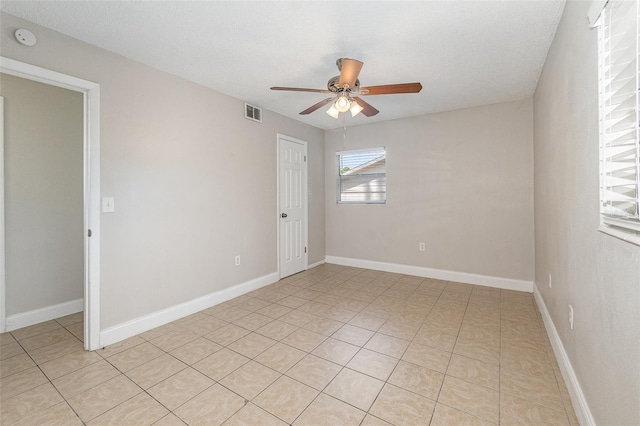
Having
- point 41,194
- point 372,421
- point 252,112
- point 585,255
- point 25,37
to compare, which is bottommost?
point 372,421

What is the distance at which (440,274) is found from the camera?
409cm

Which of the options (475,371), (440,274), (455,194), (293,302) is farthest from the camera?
(440,274)

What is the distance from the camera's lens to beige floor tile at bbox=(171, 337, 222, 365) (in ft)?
6.95

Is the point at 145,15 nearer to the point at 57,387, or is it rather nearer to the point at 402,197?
the point at 57,387

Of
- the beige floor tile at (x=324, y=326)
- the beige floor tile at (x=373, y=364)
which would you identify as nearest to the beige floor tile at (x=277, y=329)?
the beige floor tile at (x=324, y=326)

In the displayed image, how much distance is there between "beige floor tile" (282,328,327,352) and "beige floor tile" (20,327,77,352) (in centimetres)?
195

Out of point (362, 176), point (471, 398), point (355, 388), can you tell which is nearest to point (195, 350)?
point (355, 388)

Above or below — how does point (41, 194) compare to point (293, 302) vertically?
above

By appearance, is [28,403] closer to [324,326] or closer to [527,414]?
[324,326]

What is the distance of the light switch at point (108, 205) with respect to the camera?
229 cm

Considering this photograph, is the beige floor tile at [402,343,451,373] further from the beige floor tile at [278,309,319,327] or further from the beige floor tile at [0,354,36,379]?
the beige floor tile at [0,354,36,379]

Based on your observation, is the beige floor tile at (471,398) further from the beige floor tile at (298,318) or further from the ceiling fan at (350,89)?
the ceiling fan at (350,89)

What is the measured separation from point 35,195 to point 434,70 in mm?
4240

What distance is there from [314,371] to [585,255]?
1.80 m
